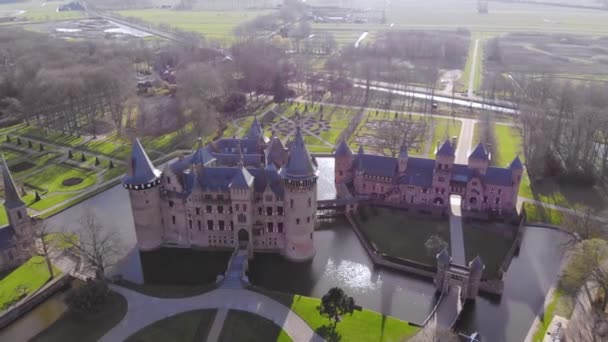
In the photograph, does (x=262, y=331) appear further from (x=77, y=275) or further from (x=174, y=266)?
(x=77, y=275)

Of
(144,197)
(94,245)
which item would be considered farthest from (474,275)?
(94,245)

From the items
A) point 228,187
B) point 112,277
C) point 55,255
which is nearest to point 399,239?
point 228,187

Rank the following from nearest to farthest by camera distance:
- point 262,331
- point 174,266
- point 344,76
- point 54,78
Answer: point 262,331 < point 174,266 < point 54,78 < point 344,76

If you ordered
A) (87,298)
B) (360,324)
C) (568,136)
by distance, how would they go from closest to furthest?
(360,324) < (87,298) < (568,136)

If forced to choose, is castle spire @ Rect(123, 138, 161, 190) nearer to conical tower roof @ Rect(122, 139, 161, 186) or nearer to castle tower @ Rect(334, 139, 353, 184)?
conical tower roof @ Rect(122, 139, 161, 186)

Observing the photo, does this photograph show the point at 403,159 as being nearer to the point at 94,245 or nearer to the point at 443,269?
→ the point at 443,269
